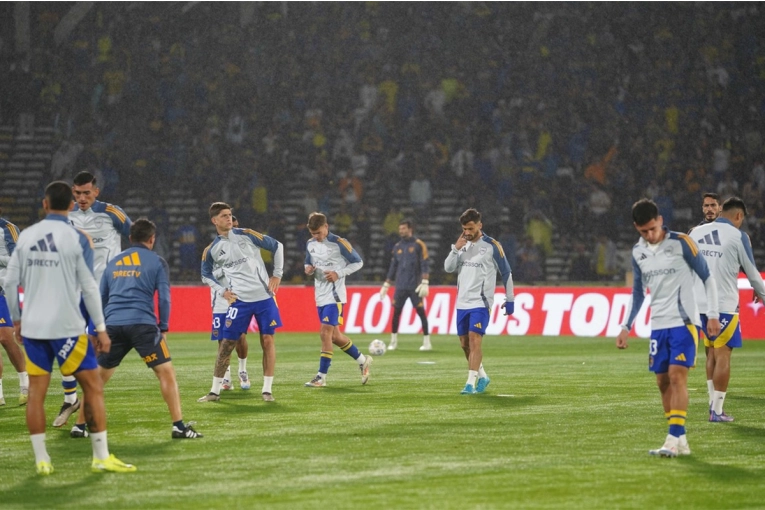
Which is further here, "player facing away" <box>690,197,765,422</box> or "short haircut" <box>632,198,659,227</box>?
"player facing away" <box>690,197,765,422</box>

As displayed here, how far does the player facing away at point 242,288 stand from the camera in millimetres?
14117

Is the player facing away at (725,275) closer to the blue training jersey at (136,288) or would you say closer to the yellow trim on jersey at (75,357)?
the blue training jersey at (136,288)

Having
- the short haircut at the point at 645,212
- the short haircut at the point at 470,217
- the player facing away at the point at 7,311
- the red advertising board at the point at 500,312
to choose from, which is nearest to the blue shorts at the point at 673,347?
the short haircut at the point at 645,212

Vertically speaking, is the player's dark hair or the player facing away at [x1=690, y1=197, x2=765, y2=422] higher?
the player's dark hair

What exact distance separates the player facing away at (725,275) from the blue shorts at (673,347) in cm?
254

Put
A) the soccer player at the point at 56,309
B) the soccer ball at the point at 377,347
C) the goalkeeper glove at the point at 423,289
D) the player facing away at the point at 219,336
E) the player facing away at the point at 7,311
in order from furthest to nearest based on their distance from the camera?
1. the goalkeeper glove at the point at 423,289
2. the soccer ball at the point at 377,347
3. the player facing away at the point at 219,336
4. the player facing away at the point at 7,311
5. the soccer player at the point at 56,309

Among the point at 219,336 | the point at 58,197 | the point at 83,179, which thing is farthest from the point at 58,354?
the point at 219,336

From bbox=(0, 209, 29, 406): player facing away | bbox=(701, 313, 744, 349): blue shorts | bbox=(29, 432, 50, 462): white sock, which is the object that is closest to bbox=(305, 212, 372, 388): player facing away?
bbox=(0, 209, 29, 406): player facing away

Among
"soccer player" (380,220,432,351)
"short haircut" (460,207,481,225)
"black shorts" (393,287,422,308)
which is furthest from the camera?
"black shorts" (393,287,422,308)

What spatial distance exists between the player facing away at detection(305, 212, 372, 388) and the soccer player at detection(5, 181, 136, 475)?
7183mm

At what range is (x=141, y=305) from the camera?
10.4m

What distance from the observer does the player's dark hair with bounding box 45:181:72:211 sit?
873 cm

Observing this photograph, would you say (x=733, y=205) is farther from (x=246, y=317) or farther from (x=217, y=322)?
(x=217, y=322)

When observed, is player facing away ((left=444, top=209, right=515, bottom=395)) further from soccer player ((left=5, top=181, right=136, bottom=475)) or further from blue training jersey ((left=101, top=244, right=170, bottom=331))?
soccer player ((left=5, top=181, right=136, bottom=475))
